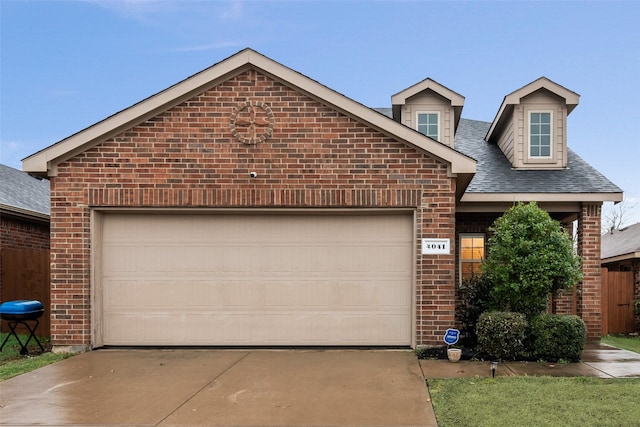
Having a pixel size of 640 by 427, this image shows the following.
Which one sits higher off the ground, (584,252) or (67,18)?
(67,18)

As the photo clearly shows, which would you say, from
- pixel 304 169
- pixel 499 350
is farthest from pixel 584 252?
pixel 304 169

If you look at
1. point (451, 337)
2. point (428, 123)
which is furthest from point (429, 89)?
point (451, 337)

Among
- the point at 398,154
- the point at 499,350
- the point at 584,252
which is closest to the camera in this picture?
the point at 499,350

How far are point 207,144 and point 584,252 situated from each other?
8446mm

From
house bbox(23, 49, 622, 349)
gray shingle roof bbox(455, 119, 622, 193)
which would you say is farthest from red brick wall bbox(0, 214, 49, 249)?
gray shingle roof bbox(455, 119, 622, 193)

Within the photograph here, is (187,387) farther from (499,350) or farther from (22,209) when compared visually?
(22,209)

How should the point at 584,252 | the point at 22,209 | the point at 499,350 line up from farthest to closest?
1. the point at 22,209
2. the point at 584,252
3. the point at 499,350

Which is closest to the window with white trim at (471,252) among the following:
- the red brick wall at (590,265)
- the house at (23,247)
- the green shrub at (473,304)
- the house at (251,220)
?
the red brick wall at (590,265)

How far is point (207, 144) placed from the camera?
314 inches

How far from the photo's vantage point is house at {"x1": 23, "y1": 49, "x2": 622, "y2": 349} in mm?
7820

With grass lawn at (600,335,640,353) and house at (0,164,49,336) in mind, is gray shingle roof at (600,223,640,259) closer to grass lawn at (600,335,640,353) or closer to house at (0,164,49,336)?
grass lawn at (600,335,640,353)

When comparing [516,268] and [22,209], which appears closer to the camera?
[516,268]

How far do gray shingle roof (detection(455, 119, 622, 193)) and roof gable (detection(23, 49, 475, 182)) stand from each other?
2.79 m

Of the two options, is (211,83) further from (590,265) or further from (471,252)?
(590,265)
